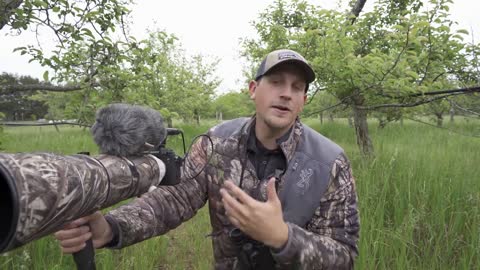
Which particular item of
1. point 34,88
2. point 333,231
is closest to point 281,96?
point 333,231

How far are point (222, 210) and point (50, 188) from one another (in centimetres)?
142

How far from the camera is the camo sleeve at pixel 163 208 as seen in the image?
1.55 meters

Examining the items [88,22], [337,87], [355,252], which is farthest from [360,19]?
[355,252]

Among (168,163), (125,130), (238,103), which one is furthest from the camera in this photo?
(238,103)

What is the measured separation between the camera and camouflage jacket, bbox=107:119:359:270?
1.42 meters

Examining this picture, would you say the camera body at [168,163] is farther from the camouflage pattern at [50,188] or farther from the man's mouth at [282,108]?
the man's mouth at [282,108]

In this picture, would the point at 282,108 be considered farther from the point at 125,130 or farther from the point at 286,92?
the point at 125,130

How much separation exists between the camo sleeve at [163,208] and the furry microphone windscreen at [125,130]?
0.60m

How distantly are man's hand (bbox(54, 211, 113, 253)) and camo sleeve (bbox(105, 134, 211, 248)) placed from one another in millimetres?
64

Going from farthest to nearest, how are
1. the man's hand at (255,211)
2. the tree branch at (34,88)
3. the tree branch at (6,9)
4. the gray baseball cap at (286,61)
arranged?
the tree branch at (34,88)
the tree branch at (6,9)
the gray baseball cap at (286,61)
the man's hand at (255,211)

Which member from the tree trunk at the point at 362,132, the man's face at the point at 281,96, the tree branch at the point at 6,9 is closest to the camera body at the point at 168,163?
the man's face at the point at 281,96

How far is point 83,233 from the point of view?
1.23 meters

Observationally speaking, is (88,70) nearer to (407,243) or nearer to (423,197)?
(407,243)

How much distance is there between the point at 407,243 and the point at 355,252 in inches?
51.3
